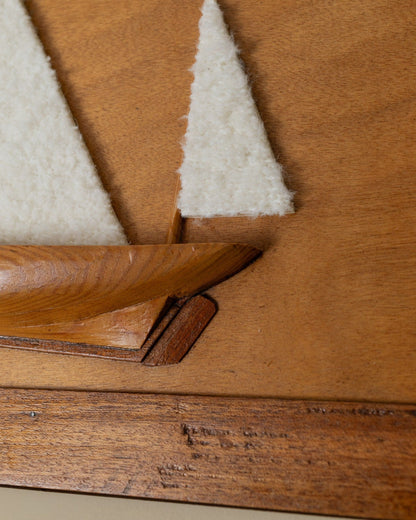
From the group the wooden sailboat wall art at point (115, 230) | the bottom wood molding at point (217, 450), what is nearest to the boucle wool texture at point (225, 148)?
the wooden sailboat wall art at point (115, 230)

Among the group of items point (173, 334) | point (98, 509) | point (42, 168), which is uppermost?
point (42, 168)

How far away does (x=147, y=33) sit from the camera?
21.5 inches

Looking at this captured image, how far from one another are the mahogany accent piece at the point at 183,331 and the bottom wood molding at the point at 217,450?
37mm

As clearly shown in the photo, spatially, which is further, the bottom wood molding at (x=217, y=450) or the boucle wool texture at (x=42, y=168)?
the boucle wool texture at (x=42, y=168)

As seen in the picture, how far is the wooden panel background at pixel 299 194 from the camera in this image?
1.42ft

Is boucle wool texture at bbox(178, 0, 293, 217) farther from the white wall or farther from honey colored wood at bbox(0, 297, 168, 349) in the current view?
the white wall

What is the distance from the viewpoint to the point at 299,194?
1.53 ft

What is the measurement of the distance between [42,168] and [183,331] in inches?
9.0

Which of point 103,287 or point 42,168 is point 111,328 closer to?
point 103,287

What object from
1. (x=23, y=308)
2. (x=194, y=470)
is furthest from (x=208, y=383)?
(x=23, y=308)

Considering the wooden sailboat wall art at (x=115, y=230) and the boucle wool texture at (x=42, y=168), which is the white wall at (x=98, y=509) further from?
the boucle wool texture at (x=42, y=168)

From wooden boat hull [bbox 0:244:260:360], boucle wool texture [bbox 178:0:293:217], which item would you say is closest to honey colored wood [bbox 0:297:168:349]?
wooden boat hull [bbox 0:244:260:360]

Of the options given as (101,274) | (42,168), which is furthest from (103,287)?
(42,168)

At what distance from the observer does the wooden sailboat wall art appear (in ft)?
1.49
